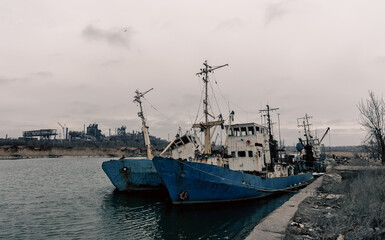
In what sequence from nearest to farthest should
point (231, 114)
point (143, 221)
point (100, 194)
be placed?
point (143, 221) → point (231, 114) → point (100, 194)

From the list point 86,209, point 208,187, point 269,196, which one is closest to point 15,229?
point 86,209

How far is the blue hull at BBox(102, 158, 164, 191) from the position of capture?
22.6 meters

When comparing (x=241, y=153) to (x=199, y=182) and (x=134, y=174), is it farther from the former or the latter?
(x=134, y=174)

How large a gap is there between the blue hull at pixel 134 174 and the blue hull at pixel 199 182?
20.4ft

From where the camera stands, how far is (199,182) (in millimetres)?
16062

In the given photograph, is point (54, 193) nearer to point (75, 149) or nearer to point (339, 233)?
point (339, 233)

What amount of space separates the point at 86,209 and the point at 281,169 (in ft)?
58.6

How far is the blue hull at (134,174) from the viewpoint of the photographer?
74.0 ft

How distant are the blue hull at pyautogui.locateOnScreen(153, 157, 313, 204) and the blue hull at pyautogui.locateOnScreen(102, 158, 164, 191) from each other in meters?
6.23

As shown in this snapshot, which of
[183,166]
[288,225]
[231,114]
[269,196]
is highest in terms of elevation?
[231,114]

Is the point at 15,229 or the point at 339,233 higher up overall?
the point at 339,233

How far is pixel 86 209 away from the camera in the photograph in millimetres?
17156

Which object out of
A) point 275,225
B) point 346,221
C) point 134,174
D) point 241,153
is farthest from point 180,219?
point 134,174

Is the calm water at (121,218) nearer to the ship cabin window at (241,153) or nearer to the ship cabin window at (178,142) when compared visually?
the ship cabin window at (241,153)
